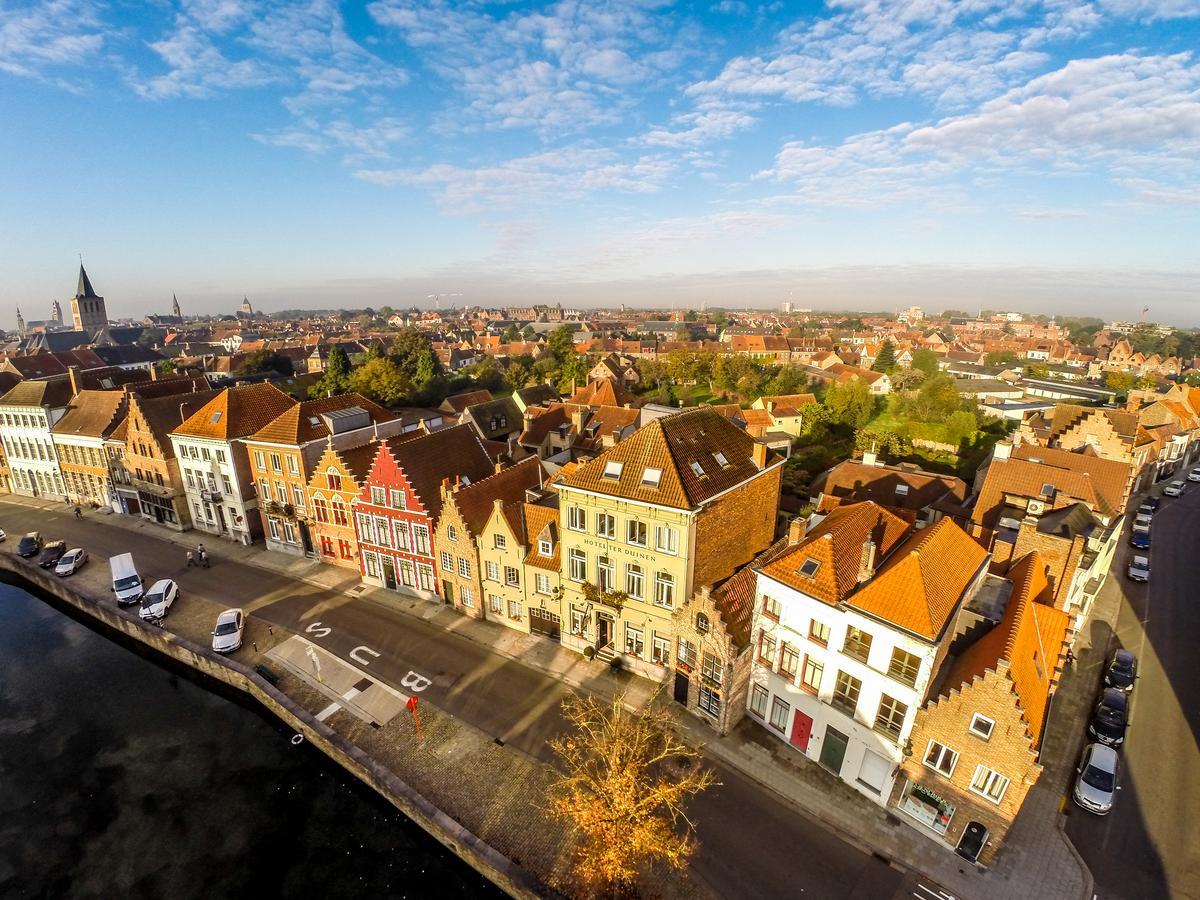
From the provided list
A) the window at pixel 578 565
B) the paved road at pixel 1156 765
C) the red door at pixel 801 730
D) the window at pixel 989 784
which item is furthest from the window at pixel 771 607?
the paved road at pixel 1156 765

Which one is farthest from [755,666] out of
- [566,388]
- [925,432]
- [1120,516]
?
[566,388]

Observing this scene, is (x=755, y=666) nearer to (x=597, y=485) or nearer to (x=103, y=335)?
(x=597, y=485)

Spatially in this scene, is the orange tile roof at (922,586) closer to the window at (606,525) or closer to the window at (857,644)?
the window at (857,644)

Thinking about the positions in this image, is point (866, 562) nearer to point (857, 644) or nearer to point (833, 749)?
point (857, 644)

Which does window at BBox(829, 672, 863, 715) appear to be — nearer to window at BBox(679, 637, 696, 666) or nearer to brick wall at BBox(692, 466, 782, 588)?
window at BBox(679, 637, 696, 666)

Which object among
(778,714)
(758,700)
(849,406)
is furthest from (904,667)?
(849,406)

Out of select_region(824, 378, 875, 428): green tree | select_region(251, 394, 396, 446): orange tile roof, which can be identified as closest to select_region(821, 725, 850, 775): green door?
select_region(251, 394, 396, 446): orange tile roof
